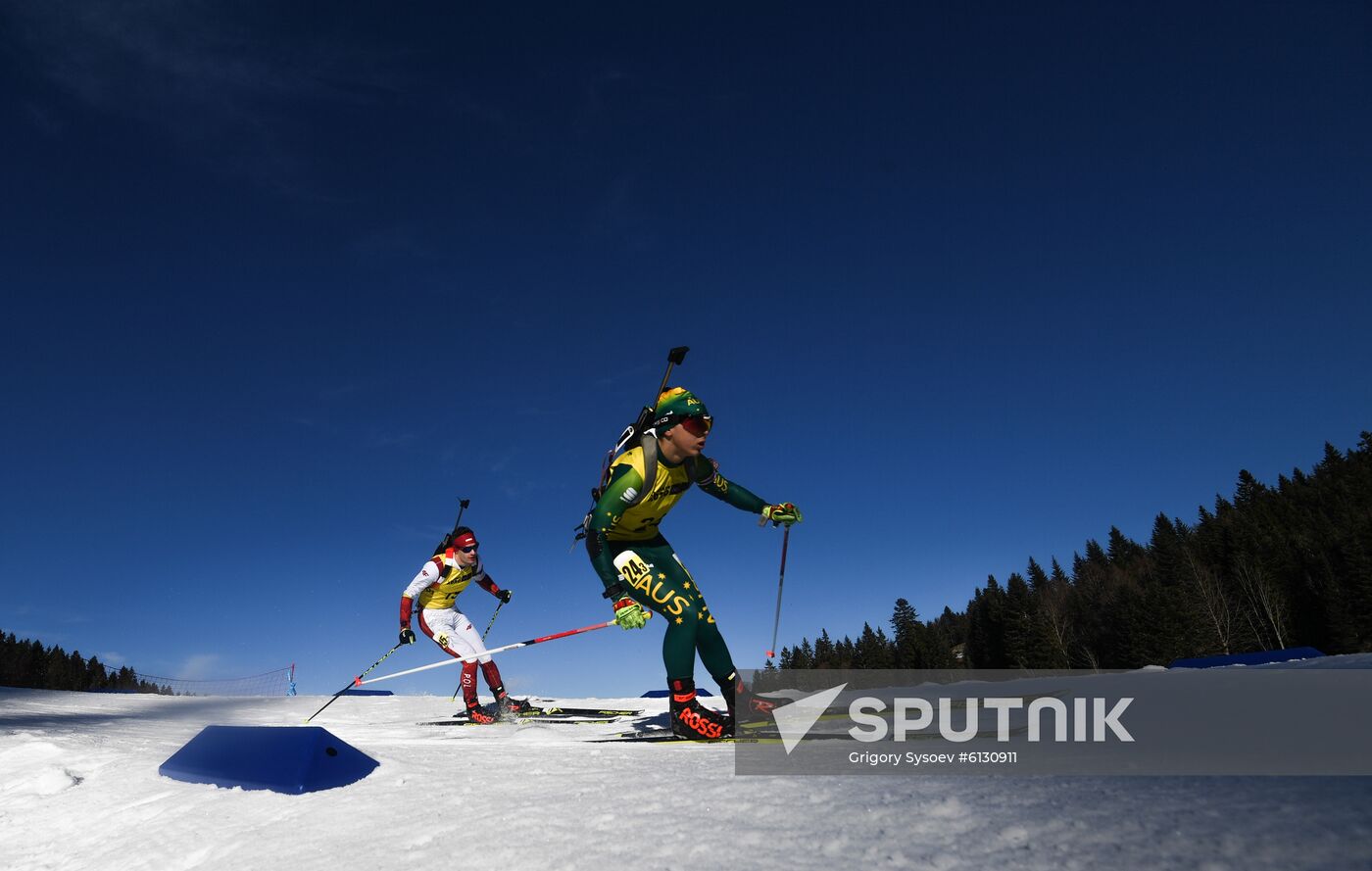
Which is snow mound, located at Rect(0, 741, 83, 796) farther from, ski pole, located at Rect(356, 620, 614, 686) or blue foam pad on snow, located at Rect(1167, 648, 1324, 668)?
blue foam pad on snow, located at Rect(1167, 648, 1324, 668)

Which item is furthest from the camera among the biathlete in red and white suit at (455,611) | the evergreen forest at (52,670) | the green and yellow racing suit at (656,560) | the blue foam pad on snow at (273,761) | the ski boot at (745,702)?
the evergreen forest at (52,670)

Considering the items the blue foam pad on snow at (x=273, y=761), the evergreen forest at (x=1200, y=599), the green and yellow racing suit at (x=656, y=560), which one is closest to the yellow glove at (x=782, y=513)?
the green and yellow racing suit at (x=656, y=560)

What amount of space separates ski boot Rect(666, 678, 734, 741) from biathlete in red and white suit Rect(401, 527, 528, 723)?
4.13 metres

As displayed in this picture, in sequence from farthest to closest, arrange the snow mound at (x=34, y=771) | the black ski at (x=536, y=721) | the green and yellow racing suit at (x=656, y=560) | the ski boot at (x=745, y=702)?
1. the black ski at (x=536, y=721)
2. the ski boot at (x=745, y=702)
3. the green and yellow racing suit at (x=656, y=560)
4. the snow mound at (x=34, y=771)

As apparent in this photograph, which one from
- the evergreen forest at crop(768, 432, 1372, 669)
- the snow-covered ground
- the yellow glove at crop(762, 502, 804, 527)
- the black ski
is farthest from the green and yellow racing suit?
the evergreen forest at crop(768, 432, 1372, 669)

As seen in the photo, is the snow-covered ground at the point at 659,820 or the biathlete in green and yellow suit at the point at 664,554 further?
the biathlete in green and yellow suit at the point at 664,554

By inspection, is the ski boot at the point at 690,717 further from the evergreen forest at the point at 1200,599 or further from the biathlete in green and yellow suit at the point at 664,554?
the evergreen forest at the point at 1200,599

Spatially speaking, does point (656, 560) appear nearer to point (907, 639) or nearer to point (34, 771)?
point (34, 771)

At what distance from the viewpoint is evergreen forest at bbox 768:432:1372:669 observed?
37281 millimetres

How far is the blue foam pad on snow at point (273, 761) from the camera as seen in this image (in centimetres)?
222

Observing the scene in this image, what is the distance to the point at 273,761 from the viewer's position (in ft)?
7.54

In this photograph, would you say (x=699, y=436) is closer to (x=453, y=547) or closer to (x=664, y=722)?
(x=664, y=722)

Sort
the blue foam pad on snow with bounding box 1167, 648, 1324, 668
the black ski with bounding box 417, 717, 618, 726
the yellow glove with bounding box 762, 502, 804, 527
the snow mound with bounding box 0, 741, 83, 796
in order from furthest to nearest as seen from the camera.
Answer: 1. the blue foam pad on snow with bounding box 1167, 648, 1324, 668
2. the black ski with bounding box 417, 717, 618, 726
3. the yellow glove with bounding box 762, 502, 804, 527
4. the snow mound with bounding box 0, 741, 83, 796

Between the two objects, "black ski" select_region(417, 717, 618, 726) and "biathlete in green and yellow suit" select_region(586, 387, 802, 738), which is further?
"black ski" select_region(417, 717, 618, 726)
